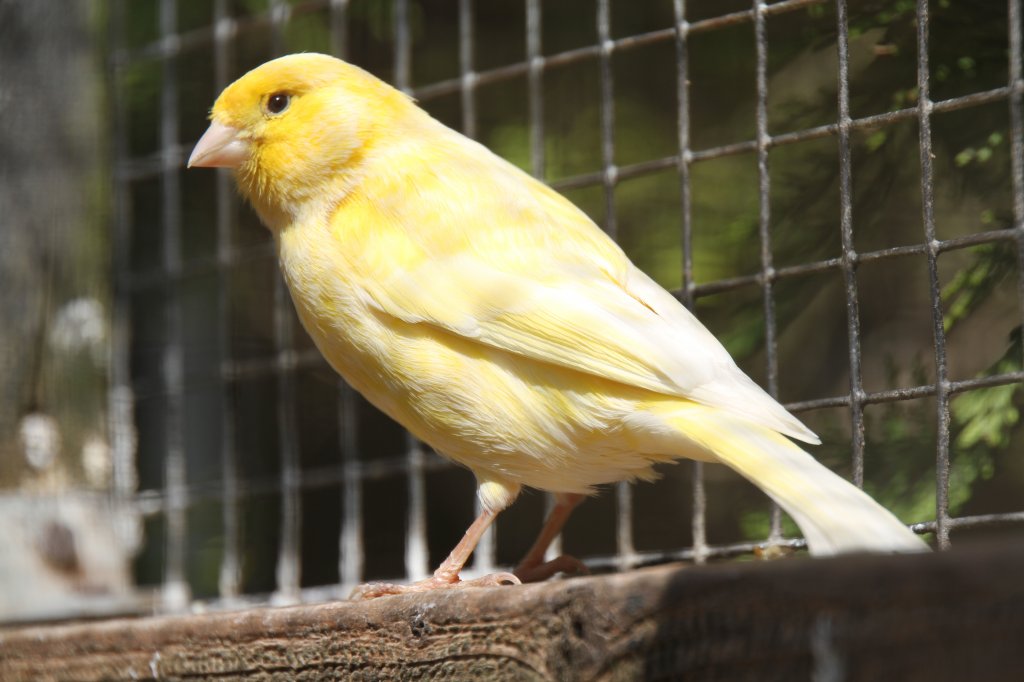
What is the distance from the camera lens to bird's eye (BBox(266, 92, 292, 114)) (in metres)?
3.14

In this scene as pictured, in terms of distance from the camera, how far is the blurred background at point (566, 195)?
3.13m

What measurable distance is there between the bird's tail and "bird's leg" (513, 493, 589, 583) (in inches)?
28.1

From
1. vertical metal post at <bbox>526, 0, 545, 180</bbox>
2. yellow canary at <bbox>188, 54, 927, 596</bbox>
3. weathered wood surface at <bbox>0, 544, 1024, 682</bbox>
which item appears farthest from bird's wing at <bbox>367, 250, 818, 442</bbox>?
vertical metal post at <bbox>526, 0, 545, 180</bbox>

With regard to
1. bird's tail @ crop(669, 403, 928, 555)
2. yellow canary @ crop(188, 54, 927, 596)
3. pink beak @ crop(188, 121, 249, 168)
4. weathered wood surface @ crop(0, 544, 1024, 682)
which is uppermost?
pink beak @ crop(188, 121, 249, 168)

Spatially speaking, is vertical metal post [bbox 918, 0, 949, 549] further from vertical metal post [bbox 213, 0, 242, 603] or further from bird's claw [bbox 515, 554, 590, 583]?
vertical metal post [bbox 213, 0, 242, 603]

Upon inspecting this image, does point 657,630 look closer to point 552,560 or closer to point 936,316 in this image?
point 936,316

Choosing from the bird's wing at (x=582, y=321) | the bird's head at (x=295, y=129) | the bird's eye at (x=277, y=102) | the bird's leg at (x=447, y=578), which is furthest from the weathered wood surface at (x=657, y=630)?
the bird's eye at (x=277, y=102)

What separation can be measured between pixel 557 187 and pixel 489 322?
1.03 m

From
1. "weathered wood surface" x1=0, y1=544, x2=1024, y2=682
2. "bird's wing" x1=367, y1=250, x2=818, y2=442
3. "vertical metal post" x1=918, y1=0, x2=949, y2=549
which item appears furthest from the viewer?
"vertical metal post" x1=918, y1=0, x2=949, y2=549

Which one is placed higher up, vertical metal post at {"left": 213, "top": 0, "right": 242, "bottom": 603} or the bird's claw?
vertical metal post at {"left": 213, "top": 0, "right": 242, "bottom": 603}

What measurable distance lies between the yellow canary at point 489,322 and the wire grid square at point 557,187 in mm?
455

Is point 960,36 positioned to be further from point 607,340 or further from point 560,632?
point 560,632

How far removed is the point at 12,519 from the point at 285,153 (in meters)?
1.43

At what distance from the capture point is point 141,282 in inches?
176
